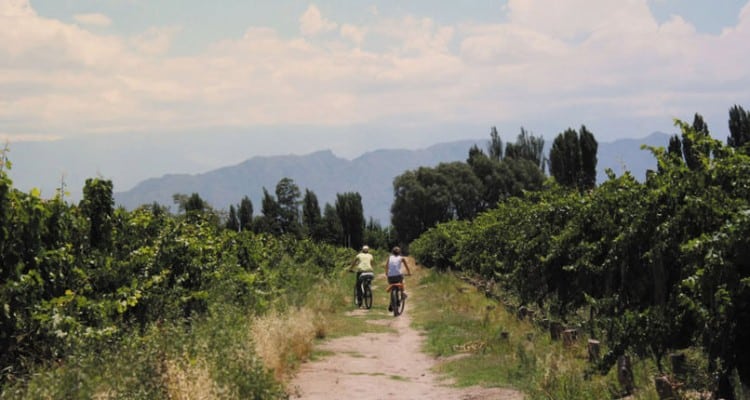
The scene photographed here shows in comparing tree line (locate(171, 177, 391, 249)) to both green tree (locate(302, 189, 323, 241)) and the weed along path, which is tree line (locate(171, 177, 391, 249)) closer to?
green tree (locate(302, 189, 323, 241))

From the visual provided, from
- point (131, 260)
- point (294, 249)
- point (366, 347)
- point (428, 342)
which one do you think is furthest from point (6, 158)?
point (294, 249)

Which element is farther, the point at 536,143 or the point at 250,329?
the point at 536,143

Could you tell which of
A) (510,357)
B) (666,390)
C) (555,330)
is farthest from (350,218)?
(666,390)

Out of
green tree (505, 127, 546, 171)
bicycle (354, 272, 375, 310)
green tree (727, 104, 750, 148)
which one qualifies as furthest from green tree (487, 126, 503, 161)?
bicycle (354, 272, 375, 310)

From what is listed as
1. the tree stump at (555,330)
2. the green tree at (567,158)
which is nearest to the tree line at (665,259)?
the tree stump at (555,330)

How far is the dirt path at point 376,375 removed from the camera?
10.0 meters

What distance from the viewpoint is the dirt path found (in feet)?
33.0

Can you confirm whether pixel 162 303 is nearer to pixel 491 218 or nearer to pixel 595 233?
pixel 595 233

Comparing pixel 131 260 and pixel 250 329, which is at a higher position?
pixel 131 260

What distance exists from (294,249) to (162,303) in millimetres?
24319

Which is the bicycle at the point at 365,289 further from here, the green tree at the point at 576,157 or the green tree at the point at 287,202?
the green tree at the point at 287,202

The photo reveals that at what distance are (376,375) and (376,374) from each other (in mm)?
102

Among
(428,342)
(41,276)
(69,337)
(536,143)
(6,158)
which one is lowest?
(428,342)

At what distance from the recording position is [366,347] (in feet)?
48.4
